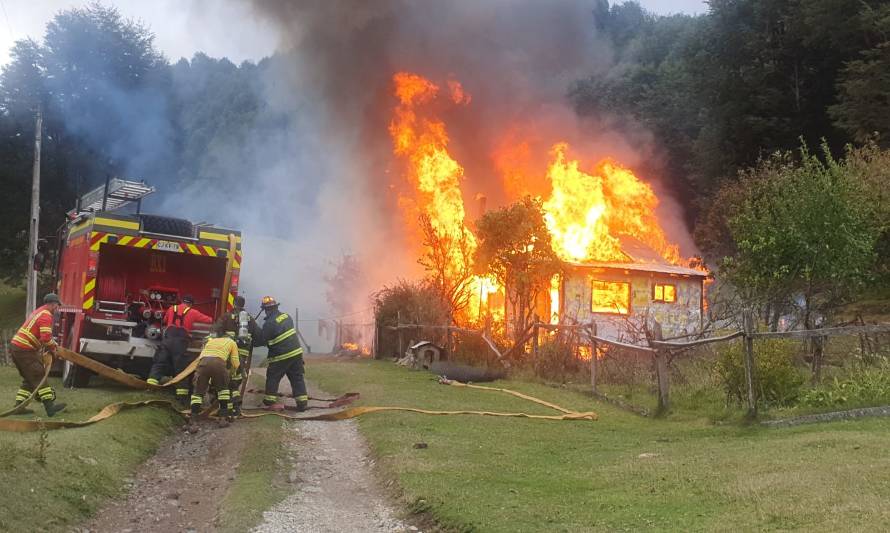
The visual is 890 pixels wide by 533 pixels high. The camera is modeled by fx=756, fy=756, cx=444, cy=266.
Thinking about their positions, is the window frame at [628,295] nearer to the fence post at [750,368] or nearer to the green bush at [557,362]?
the green bush at [557,362]

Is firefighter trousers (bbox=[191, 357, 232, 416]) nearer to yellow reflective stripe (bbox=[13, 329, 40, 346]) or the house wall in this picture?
yellow reflective stripe (bbox=[13, 329, 40, 346])

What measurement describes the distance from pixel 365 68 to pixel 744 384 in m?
24.3

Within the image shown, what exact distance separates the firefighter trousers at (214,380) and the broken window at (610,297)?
19884 millimetres

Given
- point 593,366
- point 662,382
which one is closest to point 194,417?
point 662,382

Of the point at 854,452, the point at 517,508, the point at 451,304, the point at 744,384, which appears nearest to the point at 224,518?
the point at 517,508

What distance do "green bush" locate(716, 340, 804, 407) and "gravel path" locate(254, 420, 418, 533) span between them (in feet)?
18.2

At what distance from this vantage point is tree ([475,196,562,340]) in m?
21.3

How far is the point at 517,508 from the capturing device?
6430mm

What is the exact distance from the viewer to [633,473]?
24.5 feet

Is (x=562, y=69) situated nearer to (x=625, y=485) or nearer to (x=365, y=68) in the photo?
(x=365, y=68)

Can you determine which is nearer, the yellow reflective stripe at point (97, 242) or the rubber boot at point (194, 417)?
the rubber boot at point (194, 417)

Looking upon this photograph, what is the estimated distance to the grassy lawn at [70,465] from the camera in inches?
236

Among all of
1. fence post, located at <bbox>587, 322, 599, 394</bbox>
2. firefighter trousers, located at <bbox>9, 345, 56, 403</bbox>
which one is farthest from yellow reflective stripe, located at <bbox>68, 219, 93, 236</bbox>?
fence post, located at <bbox>587, 322, 599, 394</bbox>

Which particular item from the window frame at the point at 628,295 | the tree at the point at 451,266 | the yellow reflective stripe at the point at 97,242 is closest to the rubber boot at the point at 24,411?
the yellow reflective stripe at the point at 97,242
